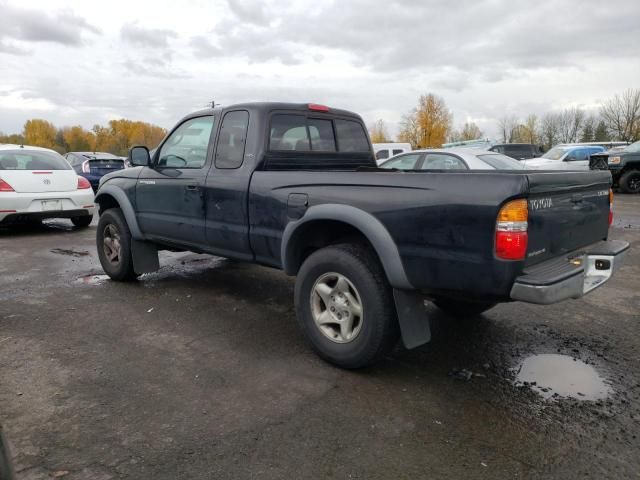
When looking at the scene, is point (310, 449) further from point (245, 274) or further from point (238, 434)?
point (245, 274)

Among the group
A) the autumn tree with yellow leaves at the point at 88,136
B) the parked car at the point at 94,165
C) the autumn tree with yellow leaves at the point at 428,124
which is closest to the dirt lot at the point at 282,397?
the parked car at the point at 94,165

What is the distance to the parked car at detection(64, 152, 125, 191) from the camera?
15398 millimetres

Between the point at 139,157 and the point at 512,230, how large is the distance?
3944 mm

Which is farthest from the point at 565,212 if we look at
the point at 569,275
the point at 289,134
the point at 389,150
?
the point at 389,150

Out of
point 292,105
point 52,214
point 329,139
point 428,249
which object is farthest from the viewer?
point 52,214

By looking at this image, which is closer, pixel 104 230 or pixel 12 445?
pixel 12 445

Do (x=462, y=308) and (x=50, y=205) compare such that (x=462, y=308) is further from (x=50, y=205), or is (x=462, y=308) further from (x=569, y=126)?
(x=569, y=126)

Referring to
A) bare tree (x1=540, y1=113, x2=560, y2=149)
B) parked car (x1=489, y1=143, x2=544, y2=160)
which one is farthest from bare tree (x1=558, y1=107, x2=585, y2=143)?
parked car (x1=489, y1=143, x2=544, y2=160)

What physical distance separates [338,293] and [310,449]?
1126 millimetres

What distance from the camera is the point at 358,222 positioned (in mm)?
3156

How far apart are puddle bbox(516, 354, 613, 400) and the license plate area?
8.28m

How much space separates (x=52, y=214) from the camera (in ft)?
29.1

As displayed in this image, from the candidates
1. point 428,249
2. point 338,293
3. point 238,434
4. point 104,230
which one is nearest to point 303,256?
point 338,293

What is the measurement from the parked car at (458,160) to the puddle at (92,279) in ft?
→ 16.4
